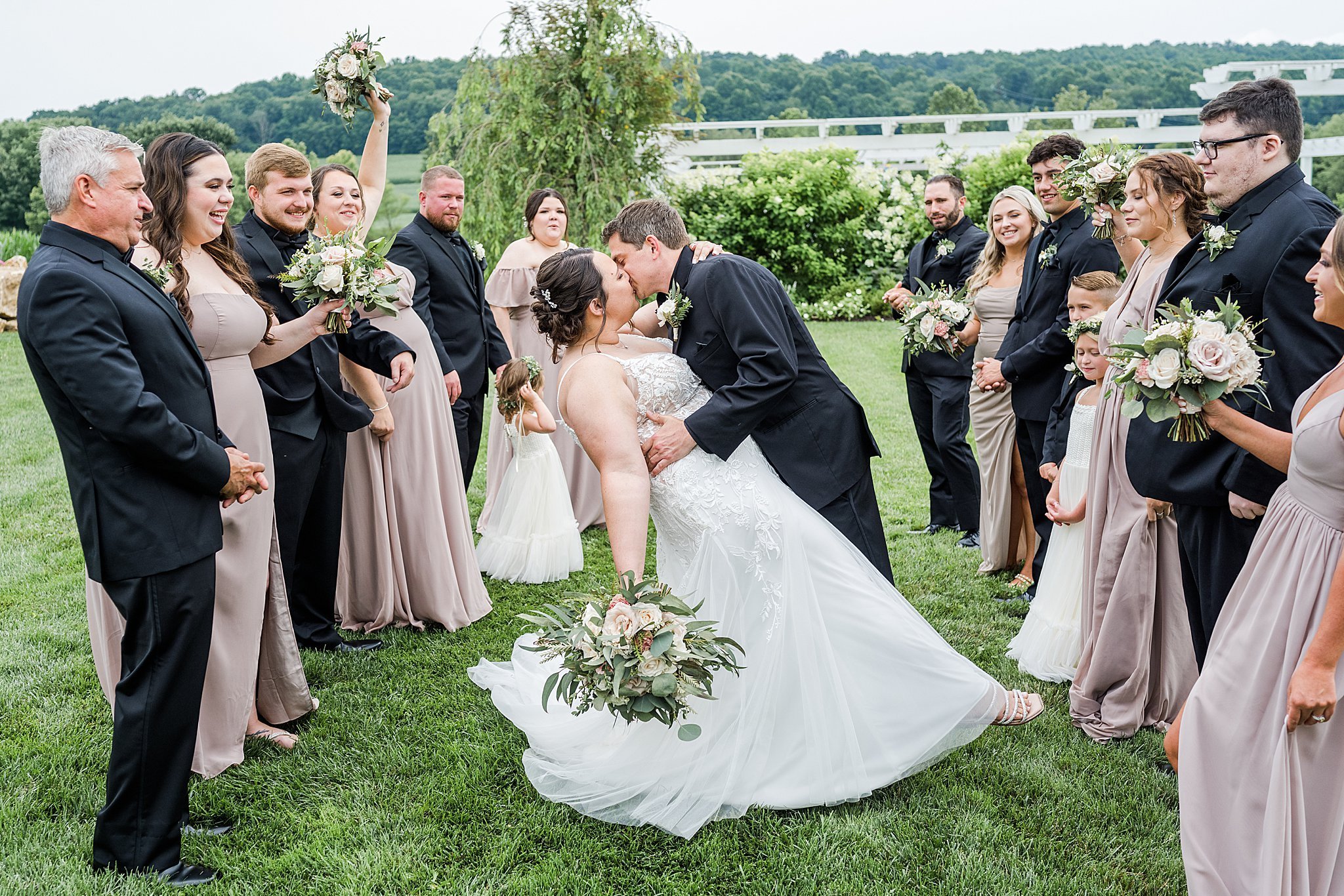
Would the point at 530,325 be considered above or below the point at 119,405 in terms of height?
below

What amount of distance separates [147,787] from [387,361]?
8.18 feet

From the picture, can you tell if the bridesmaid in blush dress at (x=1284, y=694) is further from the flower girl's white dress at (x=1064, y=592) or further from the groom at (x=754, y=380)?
the flower girl's white dress at (x=1064, y=592)

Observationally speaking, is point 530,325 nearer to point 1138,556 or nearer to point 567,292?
point 567,292

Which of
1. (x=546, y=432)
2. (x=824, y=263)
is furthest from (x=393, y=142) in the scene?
(x=546, y=432)

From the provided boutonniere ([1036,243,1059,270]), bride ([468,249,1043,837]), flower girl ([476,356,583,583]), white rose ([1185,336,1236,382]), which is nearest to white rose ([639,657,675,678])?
bride ([468,249,1043,837])

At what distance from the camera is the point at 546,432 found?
6691mm

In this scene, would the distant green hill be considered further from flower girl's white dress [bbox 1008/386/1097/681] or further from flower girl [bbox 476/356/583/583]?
flower girl's white dress [bbox 1008/386/1097/681]

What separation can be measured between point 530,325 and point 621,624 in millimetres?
4971

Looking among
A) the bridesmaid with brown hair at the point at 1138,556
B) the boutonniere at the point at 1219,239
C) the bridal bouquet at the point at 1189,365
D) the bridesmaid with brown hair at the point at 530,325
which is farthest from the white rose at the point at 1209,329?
the bridesmaid with brown hair at the point at 530,325

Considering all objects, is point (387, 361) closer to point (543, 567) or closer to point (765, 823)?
point (543, 567)

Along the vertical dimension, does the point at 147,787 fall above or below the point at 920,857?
above

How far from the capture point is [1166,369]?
116 inches

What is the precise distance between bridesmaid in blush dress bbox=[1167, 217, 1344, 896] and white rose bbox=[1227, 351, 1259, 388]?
113 mm

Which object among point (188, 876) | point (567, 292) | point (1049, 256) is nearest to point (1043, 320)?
point (1049, 256)
